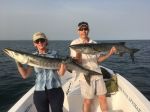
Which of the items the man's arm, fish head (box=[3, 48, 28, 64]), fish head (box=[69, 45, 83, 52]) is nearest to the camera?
fish head (box=[3, 48, 28, 64])

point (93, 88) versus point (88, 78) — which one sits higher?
point (88, 78)

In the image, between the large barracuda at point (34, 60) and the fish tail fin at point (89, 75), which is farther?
the fish tail fin at point (89, 75)

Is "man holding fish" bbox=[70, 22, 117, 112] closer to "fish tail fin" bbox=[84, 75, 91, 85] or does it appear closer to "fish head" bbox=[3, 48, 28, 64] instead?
"fish tail fin" bbox=[84, 75, 91, 85]

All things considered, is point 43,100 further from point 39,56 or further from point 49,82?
point 39,56

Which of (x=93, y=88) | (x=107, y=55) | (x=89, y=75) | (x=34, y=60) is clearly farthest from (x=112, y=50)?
(x=34, y=60)

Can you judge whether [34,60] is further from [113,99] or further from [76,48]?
[113,99]

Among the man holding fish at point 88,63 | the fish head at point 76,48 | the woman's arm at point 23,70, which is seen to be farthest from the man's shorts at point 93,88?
the woman's arm at point 23,70

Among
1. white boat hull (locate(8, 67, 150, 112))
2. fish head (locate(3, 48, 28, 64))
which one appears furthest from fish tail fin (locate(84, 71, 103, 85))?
fish head (locate(3, 48, 28, 64))

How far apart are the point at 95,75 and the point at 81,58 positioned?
1.57 ft

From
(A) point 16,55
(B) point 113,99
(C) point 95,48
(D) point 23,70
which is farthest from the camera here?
(B) point 113,99

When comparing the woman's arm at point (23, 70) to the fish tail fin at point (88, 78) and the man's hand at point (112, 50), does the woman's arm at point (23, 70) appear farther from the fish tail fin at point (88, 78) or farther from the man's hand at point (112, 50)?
the man's hand at point (112, 50)

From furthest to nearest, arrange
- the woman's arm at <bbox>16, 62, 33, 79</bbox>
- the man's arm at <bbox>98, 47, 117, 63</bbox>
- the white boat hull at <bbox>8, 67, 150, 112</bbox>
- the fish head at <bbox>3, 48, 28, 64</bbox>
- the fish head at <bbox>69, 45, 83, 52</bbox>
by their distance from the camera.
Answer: the white boat hull at <bbox>8, 67, 150, 112</bbox> < the man's arm at <bbox>98, 47, 117, 63</bbox> < the fish head at <bbox>69, 45, 83, 52</bbox> < the woman's arm at <bbox>16, 62, 33, 79</bbox> < the fish head at <bbox>3, 48, 28, 64</bbox>

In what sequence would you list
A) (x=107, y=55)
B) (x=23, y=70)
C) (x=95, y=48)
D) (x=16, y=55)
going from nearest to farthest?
(x=16, y=55), (x=23, y=70), (x=95, y=48), (x=107, y=55)

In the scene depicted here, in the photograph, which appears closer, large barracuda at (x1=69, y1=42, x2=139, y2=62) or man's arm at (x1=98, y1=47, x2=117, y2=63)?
large barracuda at (x1=69, y1=42, x2=139, y2=62)
